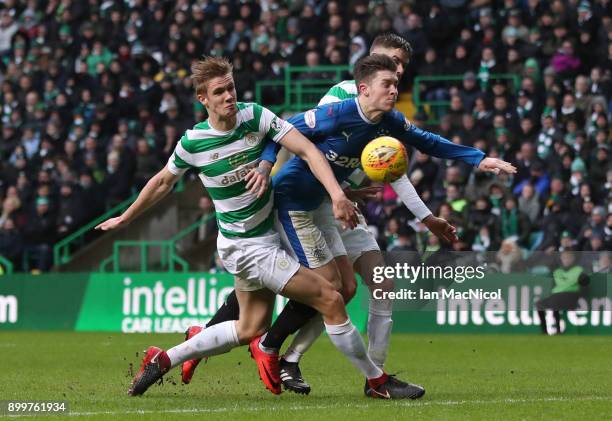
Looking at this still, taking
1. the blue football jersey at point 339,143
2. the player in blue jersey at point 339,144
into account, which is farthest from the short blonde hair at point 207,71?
the player in blue jersey at point 339,144

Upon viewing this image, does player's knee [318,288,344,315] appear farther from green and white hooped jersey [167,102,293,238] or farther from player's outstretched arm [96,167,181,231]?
player's outstretched arm [96,167,181,231]

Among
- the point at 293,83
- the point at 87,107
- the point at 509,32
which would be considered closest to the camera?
the point at 509,32

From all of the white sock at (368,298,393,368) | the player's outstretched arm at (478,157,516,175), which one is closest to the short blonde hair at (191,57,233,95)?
the player's outstretched arm at (478,157,516,175)

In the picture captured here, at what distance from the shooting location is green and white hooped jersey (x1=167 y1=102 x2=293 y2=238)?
8.73m

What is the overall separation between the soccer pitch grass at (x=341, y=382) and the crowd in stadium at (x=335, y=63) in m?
3.34

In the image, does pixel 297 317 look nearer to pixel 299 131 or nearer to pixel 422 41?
pixel 299 131

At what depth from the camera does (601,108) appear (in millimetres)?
20609

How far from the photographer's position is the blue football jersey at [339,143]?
29.2 feet

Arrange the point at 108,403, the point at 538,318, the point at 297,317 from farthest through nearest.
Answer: the point at 538,318, the point at 297,317, the point at 108,403

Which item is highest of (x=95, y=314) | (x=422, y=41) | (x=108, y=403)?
(x=422, y=41)

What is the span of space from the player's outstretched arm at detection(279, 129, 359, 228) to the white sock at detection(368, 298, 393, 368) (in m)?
1.29

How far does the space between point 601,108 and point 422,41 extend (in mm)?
3925

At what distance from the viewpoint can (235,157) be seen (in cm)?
874

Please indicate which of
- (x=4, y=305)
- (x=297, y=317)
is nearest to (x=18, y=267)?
(x=4, y=305)
